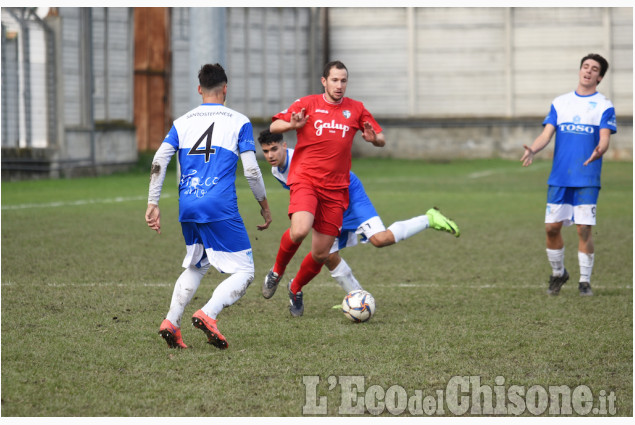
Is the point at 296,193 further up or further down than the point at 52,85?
further down

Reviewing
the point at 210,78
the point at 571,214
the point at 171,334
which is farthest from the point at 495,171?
the point at 171,334

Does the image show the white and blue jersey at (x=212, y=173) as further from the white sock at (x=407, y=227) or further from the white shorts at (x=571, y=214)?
the white shorts at (x=571, y=214)

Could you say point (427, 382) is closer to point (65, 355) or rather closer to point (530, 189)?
point (65, 355)

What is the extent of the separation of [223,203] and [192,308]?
1.91 metres

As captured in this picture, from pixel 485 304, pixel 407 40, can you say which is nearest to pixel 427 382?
pixel 485 304

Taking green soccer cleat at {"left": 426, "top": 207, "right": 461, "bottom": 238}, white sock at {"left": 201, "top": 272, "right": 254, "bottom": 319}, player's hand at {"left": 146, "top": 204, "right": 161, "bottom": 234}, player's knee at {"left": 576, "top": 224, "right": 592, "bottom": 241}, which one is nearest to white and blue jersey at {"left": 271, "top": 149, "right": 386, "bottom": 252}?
green soccer cleat at {"left": 426, "top": 207, "right": 461, "bottom": 238}

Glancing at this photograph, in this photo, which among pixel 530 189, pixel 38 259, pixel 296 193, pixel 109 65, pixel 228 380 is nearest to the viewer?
pixel 228 380

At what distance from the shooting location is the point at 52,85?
860 inches

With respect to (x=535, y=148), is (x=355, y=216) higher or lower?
lower

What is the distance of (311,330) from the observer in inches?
259

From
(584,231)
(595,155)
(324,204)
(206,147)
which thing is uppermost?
(206,147)

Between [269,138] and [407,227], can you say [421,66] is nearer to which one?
[407,227]

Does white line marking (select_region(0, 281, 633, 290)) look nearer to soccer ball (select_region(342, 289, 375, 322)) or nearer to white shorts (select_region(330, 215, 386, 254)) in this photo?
white shorts (select_region(330, 215, 386, 254))

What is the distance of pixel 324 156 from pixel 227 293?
148 cm
